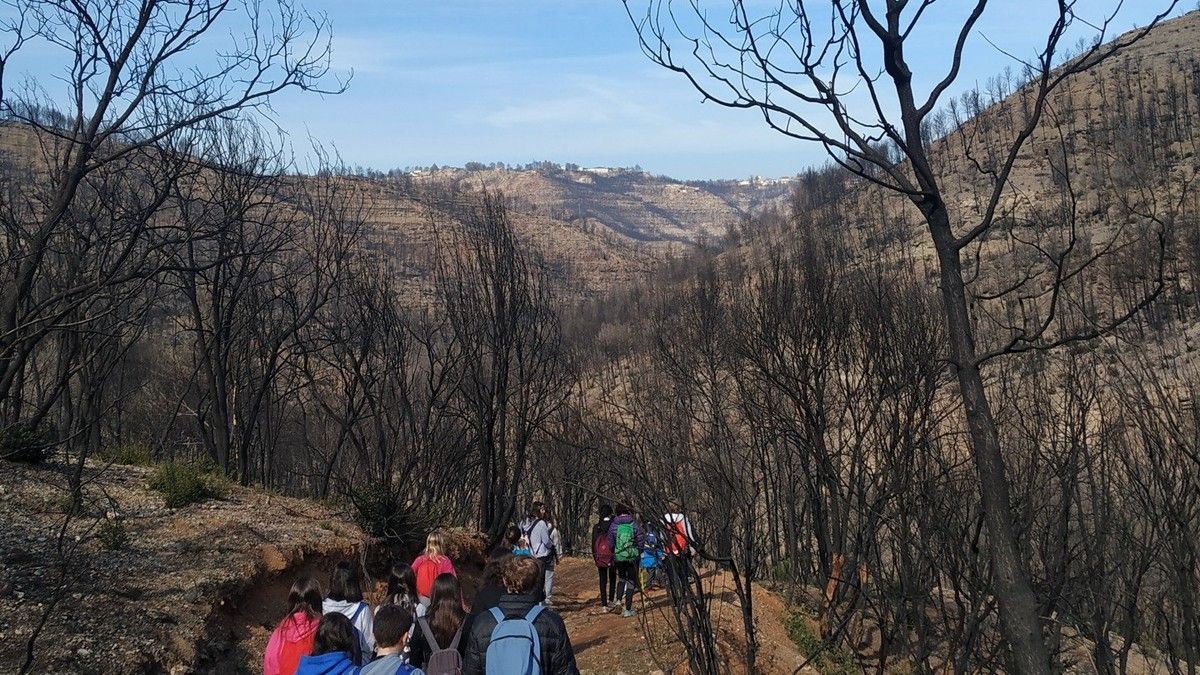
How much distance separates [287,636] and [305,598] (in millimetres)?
272

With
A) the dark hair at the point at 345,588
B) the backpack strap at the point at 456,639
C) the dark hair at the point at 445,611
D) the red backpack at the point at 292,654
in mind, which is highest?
the dark hair at the point at 445,611

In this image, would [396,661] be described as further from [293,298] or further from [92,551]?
[293,298]

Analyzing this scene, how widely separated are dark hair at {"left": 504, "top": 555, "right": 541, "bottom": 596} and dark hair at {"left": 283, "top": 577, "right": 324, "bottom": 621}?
167cm

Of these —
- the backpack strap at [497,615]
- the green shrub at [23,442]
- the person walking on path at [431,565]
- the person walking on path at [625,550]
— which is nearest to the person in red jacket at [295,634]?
the backpack strap at [497,615]

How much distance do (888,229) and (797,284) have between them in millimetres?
75457

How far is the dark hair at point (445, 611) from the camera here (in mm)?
5469

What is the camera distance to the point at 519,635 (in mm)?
Answer: 4699

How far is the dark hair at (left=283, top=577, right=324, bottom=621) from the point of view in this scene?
5.87 m

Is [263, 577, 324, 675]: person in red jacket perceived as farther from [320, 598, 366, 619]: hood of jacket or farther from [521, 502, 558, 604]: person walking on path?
[521, 502, 558, 604]: person walking on path

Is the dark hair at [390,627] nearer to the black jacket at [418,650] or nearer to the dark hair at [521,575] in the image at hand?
the dark hair at [521,575]

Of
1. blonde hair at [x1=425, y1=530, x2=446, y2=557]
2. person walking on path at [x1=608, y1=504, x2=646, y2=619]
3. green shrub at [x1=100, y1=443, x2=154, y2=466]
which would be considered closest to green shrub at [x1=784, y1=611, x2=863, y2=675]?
person walking on path at [x1=608, y1=504, x2=646, y2=619]

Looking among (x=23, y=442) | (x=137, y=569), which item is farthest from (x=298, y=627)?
(x=23, y=442)

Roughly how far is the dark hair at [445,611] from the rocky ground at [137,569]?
6.92ft

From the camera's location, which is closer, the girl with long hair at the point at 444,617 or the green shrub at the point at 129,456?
the girl with long hair at the point at 444,617
